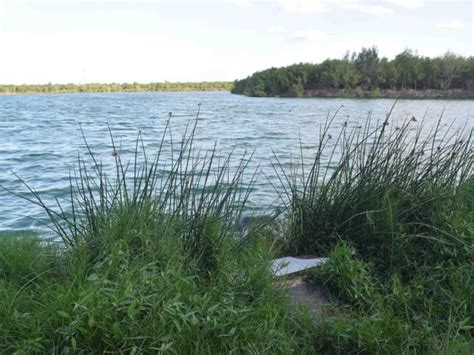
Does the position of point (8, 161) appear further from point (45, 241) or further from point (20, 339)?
point (20, 339)

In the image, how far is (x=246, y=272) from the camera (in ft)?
10.7

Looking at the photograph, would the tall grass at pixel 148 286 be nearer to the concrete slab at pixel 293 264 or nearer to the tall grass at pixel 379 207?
the concrete slab at pixel 293 264

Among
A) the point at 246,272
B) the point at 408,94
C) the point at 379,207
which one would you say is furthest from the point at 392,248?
the point at 408,94

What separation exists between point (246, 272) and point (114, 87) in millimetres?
147046

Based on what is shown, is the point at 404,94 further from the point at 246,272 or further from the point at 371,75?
the point at 246,272

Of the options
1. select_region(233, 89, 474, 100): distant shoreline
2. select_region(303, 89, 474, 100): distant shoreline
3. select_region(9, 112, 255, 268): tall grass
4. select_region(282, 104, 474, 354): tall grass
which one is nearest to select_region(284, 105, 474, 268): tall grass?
select_region(282, 104, 474, 354): tall grass

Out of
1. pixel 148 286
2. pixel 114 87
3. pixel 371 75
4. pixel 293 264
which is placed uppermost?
Result: pixel 371 75

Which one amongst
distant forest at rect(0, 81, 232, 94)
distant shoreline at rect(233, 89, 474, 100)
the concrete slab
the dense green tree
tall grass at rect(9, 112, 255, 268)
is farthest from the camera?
distant forest at rect(0, 81, 232, 94)

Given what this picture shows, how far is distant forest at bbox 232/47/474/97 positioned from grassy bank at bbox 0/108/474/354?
76159 mm

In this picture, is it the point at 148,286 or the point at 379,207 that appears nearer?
the point at 148,286

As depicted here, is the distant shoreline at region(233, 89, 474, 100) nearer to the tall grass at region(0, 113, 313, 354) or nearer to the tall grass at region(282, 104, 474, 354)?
the tall grass at region(282, 104, 474, 354)

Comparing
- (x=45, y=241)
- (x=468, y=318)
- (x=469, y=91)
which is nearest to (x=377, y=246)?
(x=468, y=318)

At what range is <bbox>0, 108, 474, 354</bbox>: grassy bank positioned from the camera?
2.52 meters

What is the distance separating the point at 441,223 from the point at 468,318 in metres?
1.33
